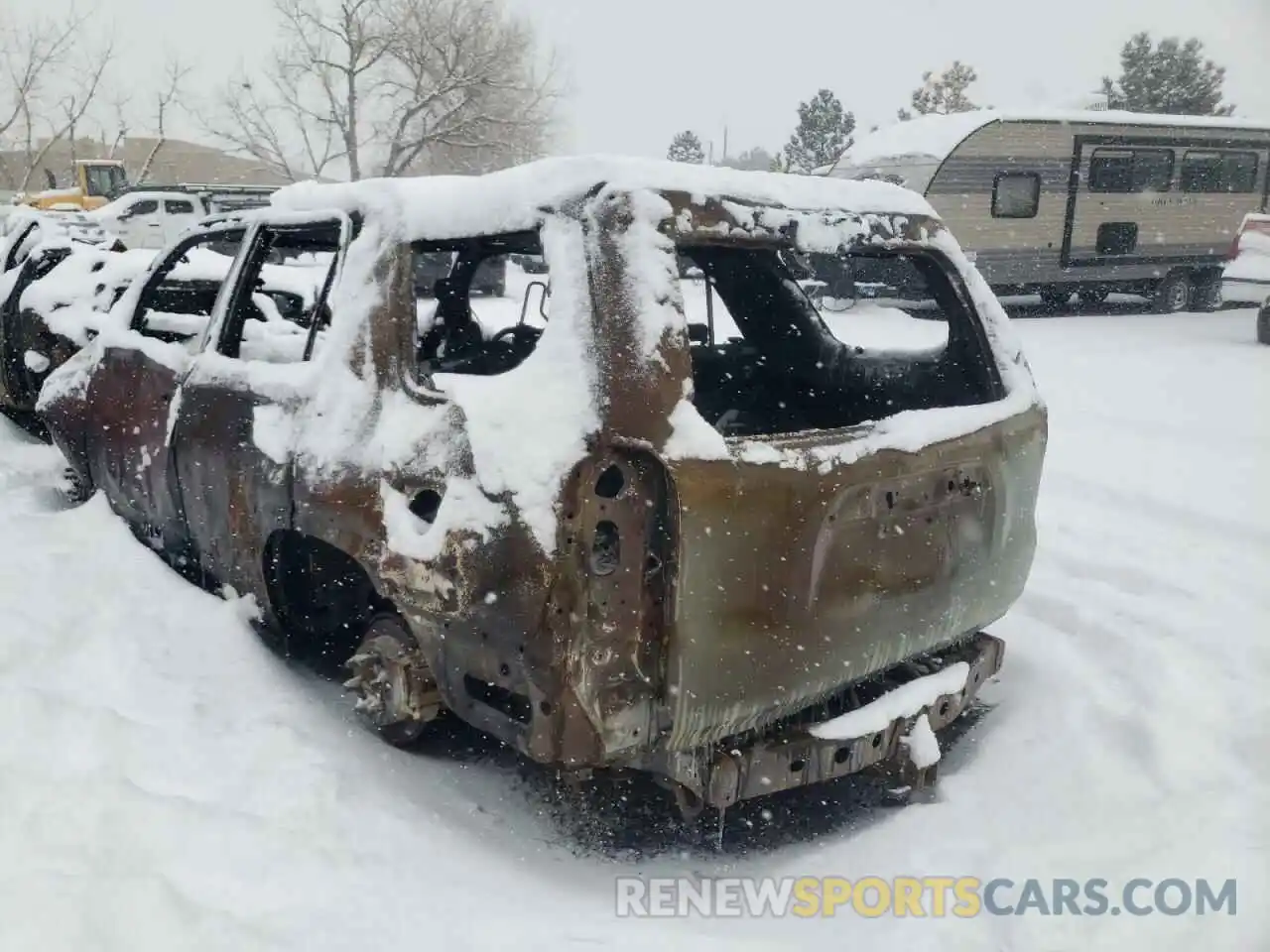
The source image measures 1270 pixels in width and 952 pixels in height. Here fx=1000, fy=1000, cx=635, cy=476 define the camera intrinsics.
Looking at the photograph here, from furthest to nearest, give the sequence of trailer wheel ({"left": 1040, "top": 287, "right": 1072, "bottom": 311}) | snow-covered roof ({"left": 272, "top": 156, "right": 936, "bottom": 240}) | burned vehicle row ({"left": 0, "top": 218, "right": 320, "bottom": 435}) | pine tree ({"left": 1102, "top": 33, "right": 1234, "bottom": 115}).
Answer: pine tree ({"left": 1102, "top": 33, "right": 1234, "bottom": 115}) → trailer wheel ({"left": 1040, "top": 287, "right": 1072, "bottom": 311}) → burned vehicle row ({"left": 0, "top": 218, "right": 320, "bottom": 435}) → snow-covered roof ({"left": 272, "top": 156, "right": 936, "bottom": 240})

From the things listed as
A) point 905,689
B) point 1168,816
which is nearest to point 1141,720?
point 1168,816

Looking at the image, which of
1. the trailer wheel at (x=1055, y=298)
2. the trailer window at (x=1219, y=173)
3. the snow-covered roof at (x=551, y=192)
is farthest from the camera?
the trailer wheel at (x=1055, y=298)

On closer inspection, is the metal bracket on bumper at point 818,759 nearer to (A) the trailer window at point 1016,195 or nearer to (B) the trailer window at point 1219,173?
(A) the trailer window at point 1016,195

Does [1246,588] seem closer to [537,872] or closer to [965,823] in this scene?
[965,823]

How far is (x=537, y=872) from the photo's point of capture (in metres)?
2.88

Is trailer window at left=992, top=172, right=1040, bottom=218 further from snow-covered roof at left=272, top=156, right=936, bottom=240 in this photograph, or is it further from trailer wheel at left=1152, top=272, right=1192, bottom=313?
snow-covered roof at left=272, top=156, right=936, bottom=240

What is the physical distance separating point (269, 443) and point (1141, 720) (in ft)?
10.7

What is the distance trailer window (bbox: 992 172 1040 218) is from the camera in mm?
17312

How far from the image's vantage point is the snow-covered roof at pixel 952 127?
56.0 feet

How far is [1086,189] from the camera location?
1769cm

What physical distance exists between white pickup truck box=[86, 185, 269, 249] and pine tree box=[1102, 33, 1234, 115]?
34784mm

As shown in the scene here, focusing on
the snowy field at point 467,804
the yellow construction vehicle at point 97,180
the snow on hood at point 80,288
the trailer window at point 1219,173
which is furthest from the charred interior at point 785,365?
the yellow construction vehicle at point 97,180

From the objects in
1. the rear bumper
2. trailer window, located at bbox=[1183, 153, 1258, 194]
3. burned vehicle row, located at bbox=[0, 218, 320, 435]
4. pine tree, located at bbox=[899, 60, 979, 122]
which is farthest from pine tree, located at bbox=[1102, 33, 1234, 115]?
burned vehicle row, located at bbox=[0, 218, 320, 435]

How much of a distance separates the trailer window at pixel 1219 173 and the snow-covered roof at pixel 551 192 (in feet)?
59.6
